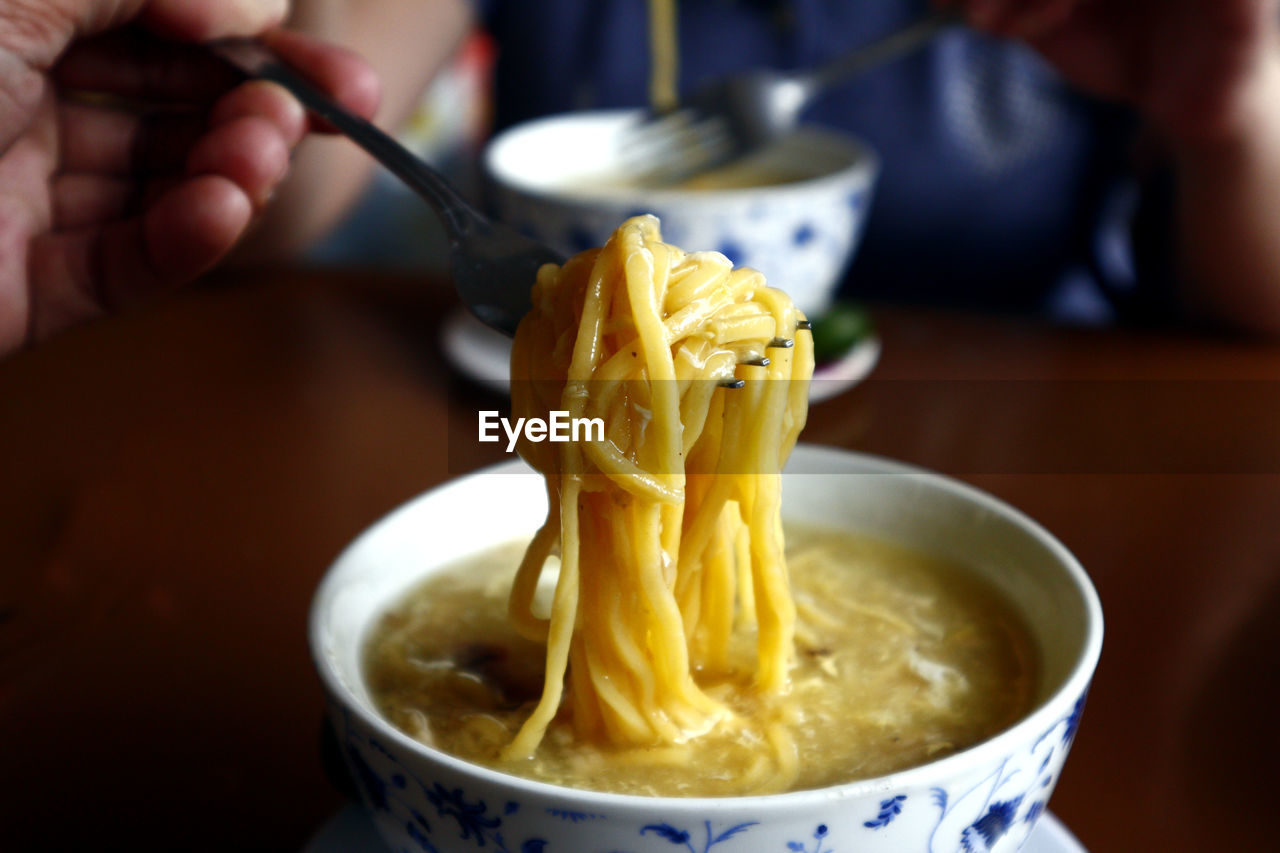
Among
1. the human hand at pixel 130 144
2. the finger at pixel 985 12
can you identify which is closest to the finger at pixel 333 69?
the human hand at pixel 130 144

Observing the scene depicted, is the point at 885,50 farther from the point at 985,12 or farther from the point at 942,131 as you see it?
the point at 942,131

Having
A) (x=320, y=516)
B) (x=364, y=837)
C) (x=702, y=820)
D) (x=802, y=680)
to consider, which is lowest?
(x=320, y=516)

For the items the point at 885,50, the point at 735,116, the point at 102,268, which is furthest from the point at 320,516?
the point at 885,50

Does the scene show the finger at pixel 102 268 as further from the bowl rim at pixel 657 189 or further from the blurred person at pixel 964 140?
the blurred person at pixel 964 140

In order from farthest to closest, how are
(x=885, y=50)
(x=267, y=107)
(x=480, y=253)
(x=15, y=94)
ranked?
(x=885, y=50) → (x=267, y=107) → (x=15, y=94) → (x=480, y=253)

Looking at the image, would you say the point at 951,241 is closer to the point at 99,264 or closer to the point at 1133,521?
the point at 1133,521

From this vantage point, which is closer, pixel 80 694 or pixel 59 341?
pixel 80 694

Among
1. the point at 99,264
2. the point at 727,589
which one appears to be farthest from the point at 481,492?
A: the point at 99,264
